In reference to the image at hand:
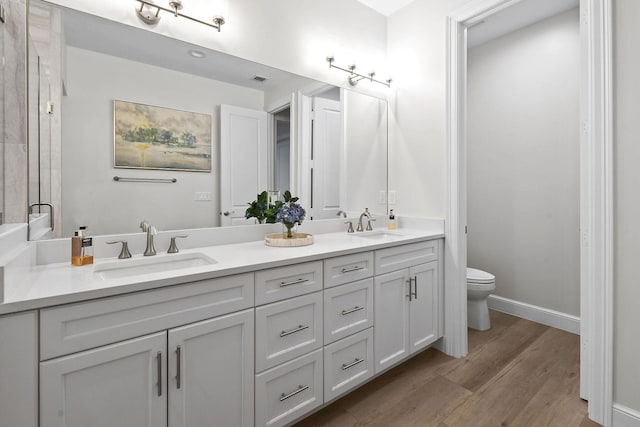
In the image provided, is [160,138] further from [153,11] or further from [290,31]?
[290,31]

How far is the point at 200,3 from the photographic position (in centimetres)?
168

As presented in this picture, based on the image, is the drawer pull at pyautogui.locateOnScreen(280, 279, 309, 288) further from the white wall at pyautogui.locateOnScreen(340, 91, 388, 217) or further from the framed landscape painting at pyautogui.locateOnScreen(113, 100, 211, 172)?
the white wall at pyautogui.locateOnScreen(340, 91, 388, 217)

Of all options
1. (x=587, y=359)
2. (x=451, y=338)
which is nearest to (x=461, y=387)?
(x=451, y=338)

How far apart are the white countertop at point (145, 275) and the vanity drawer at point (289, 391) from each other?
46 centimetres

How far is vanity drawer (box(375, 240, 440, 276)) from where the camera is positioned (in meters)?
1.83

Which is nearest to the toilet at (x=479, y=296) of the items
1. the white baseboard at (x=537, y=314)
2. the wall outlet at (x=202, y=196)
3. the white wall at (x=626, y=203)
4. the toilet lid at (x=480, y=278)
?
the toilet lid at (x=480, y=278)

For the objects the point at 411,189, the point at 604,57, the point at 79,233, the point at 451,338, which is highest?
the point at 604,57

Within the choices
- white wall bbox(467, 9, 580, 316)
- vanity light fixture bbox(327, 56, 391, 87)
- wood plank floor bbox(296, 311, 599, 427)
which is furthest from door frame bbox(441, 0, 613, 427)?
vanity light fixture bbox(327, 56, 391, 87)

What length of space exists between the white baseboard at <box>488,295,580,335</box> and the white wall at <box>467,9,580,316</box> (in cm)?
5

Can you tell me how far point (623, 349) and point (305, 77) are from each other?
2249 mm

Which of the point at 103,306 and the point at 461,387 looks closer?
the point at 103,306

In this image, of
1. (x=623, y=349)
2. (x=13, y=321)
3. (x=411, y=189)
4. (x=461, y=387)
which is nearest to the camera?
(x=13, y=321)

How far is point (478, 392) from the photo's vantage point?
1818 mm

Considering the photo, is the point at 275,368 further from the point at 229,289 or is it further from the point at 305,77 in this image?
the point at 305,77
